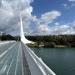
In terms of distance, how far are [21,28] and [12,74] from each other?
124000 mm

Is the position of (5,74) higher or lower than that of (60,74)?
higher

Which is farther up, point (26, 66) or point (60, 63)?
point (26, 66)

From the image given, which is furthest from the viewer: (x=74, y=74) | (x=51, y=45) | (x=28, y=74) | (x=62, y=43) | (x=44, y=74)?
(x=62, y=43)

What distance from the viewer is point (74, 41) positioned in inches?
7840

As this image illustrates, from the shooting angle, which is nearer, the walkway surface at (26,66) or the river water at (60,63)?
the walkway surface at (26,66)

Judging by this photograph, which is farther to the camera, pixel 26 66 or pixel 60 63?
pixel 60 63

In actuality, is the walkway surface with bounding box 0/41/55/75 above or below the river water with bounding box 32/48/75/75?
above

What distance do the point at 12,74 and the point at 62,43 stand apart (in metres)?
178

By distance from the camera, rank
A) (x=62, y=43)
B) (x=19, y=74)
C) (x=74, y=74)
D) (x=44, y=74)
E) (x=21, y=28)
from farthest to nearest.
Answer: (x=62, y=43) → (x=21, y=28) → (x=74, y=74) → (x=19, y=74) → (x=44, y=74)

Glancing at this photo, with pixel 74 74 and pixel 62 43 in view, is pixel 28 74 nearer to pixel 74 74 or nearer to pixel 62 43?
pixel 74 74

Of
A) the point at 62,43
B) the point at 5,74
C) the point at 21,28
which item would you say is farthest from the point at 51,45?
the point at 5,74

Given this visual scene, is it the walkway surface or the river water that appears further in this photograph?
the river water

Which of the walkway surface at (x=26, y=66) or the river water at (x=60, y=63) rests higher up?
the walkway surface at (x=26, y=66)

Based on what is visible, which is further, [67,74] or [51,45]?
[51,45]
